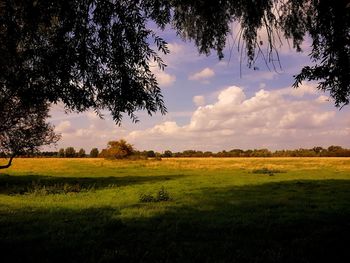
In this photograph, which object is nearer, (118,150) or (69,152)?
(118,150)

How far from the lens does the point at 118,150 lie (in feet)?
336

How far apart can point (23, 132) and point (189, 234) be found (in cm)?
2375

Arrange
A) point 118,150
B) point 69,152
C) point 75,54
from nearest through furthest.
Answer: point 75,54 → point 118,150 → point 69,152

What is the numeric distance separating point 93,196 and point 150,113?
754 inches

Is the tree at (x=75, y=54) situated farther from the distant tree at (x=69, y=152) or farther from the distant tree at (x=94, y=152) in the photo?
the distant tree at (x=69, y=152)

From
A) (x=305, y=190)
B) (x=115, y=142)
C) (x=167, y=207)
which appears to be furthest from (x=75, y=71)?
(x=115, y=142)

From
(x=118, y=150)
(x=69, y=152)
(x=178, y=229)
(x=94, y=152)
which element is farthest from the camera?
(x=69, y=152)

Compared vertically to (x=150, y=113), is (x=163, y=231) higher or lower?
lower

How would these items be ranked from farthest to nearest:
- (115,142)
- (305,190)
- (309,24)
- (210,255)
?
1. (115,142)
2. (305,190)
3. (309,24)
4. (210,255)

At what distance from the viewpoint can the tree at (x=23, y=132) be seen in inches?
1248

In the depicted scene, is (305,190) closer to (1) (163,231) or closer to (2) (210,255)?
(1) (163,231)

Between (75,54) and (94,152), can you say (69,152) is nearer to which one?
(94,152)

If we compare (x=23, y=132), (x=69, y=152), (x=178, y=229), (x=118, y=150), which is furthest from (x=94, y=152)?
(x=178, y=229)

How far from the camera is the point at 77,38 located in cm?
911
